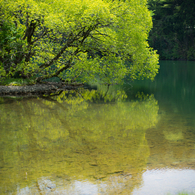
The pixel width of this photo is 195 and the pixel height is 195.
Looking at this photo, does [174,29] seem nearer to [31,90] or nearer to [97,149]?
[31,90]

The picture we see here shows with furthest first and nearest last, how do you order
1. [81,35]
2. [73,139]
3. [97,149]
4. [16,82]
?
[16,82]
[81,35]
[73,139]
[97,149]

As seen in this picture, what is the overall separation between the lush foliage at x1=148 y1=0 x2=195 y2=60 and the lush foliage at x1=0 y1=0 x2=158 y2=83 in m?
44.1

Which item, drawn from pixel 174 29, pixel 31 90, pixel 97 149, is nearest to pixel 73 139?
pixel 97 149

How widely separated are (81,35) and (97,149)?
11.7 m

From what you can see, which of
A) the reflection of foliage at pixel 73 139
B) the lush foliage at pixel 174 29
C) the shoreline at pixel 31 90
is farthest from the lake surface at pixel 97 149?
the lush foliage at pixel 174 29

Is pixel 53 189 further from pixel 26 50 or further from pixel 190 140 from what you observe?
pixel 26 50

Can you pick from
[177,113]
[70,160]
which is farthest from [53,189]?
[177,113]

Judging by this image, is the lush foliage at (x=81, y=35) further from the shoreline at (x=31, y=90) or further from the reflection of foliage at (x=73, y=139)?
the reflection of foliage at (x=73, y=139)

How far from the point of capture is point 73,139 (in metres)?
8.30

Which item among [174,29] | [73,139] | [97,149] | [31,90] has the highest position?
[174,29]

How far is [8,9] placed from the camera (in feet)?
53.7

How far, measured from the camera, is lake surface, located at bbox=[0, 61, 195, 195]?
17.8 ft

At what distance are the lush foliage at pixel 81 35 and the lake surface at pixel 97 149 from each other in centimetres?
482

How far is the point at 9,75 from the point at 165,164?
14.0 meters
